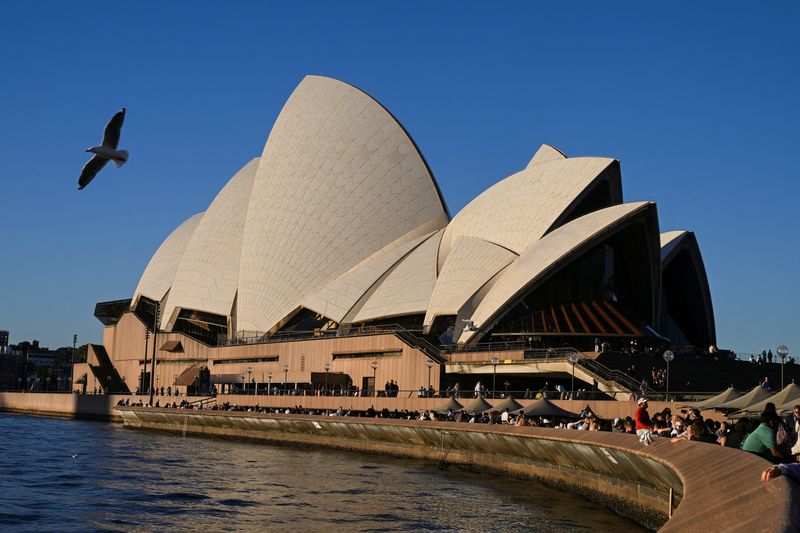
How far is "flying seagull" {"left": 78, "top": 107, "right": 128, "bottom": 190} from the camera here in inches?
603

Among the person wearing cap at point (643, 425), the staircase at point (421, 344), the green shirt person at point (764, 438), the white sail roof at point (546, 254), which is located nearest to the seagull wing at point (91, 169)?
the person wearing cap at point (643, 425)

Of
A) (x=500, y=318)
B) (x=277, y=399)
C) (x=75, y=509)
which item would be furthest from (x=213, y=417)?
(x=75, y=509)

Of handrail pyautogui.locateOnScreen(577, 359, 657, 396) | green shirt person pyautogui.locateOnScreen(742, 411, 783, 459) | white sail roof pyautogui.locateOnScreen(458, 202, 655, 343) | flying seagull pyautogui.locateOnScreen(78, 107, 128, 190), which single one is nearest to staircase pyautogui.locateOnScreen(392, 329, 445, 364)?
white sail roof pyautogui.locateOnScreen(458, 202, 655, 343)

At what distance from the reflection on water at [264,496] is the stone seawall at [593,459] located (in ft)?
1.75

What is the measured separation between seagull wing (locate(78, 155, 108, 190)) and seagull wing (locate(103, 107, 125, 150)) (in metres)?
0.28

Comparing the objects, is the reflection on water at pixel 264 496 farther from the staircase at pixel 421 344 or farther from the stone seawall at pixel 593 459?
the staircase at pixel 421 344

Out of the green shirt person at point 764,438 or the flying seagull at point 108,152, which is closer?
the green shirt person at point 764,438

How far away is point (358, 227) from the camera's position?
177 feet

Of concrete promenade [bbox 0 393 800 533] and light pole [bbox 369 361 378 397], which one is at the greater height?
light pole [bbox 369 361 378 397]

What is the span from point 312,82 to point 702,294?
26626 millimetres

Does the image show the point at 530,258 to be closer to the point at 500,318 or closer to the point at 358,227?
the point at 500,318

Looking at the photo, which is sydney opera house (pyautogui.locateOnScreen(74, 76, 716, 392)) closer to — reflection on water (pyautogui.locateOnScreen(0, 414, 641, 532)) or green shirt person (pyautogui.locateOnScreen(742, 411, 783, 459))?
reflection on water (pyautogui.locateOnScreen(0, 414, 641, 532))

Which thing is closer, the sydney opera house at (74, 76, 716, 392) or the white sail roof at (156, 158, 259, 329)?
the sydney opera house at (74, 76, 716, 392)

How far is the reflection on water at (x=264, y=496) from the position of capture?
1569cm
